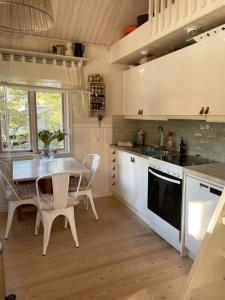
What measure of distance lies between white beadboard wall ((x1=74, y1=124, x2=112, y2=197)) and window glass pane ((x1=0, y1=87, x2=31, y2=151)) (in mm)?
739

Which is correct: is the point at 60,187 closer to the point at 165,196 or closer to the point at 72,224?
the point at 72,224

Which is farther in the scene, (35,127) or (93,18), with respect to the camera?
(35,127)

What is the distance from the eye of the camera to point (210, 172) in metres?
1.94

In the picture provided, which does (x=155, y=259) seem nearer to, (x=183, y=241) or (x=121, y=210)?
(x=183, y=241)

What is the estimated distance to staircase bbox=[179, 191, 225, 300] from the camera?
1.40 metres

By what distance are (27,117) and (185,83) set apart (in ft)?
7.31

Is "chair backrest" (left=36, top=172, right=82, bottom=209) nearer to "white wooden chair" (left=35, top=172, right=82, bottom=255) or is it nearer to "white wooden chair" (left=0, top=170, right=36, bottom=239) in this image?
"white wooden chair" (left=35, top=172, right=82, bottom=255)

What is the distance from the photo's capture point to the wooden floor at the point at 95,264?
5.97 feet

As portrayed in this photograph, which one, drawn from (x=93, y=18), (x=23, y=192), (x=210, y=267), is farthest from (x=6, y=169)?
(x=210, y=267)

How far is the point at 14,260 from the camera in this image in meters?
2.20

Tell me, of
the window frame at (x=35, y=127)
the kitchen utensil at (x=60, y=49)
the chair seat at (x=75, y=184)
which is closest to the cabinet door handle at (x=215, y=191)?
the chair seat at (x=75, y=184)

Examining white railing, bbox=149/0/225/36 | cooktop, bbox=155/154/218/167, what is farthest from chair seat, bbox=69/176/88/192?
white railing, bbox=149/0/225/36

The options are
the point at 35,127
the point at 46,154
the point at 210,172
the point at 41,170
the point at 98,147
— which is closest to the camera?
the point at 210,172

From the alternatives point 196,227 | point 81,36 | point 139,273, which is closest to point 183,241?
point 196,227
